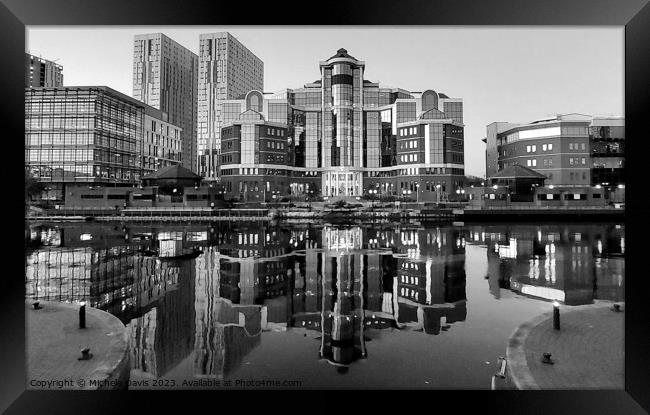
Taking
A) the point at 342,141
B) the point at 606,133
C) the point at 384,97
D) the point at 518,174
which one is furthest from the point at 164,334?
the point at 384,97

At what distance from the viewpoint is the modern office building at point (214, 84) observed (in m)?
157

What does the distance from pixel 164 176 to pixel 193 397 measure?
80.2 metres

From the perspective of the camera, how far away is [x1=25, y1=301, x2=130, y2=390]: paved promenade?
8172mm

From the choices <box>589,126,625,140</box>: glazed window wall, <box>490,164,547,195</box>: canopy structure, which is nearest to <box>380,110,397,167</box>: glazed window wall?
<box>490,164,547,195</box>: canopy structure

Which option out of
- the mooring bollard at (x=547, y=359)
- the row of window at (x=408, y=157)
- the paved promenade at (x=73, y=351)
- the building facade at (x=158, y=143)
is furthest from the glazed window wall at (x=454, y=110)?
the paved promenade at (x=73, y=351)

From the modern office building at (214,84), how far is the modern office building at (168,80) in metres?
14.0

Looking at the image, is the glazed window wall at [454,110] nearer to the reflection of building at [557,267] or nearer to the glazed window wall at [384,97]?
the glazed window wall at [384,97]

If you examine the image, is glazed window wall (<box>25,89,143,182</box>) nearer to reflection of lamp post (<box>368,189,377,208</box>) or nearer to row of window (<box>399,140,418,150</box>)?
reflection of lamp post (<box>368,189,377,208</box>)

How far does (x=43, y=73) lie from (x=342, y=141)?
117 metres

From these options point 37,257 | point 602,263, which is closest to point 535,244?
point 602,263

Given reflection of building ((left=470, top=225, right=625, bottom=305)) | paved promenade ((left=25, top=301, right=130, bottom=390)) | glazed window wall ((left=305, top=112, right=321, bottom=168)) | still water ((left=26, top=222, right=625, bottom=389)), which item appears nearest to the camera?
paved promenade ((left=25, top=301, right=130, bottom=390))

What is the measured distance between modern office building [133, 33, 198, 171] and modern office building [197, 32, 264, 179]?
1402 centimetres

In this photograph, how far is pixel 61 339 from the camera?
10.3 meters
